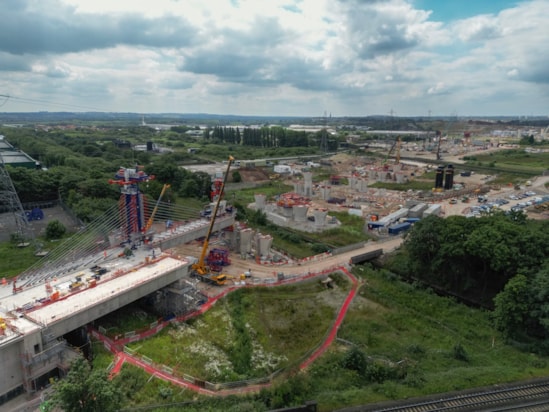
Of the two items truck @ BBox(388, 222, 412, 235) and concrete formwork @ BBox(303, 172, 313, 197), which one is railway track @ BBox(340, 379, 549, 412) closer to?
truck @ BBox(388, 222, 412, 235)

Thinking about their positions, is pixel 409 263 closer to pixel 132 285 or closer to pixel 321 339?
pixel 321 339

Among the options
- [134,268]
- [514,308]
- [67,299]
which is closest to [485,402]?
[514,308]

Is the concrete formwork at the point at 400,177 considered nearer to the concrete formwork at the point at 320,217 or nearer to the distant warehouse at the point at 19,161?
the concrete formwork at the point at 320,217

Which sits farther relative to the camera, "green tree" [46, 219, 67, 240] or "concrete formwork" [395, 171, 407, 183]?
"concrete formwork" [395, 171, 407, 183]

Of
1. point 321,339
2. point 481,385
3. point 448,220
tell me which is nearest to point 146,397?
point 321,339

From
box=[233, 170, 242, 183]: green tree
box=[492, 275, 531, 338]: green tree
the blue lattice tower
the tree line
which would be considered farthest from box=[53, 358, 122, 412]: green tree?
box=[233, 170, 242, 183]: green tree

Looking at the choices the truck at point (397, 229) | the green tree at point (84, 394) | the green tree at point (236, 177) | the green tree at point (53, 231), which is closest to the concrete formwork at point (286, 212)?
the truck at point (397, 229)
